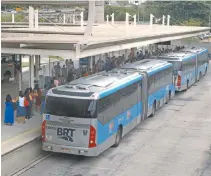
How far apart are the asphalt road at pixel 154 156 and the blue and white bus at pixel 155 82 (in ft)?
2.68

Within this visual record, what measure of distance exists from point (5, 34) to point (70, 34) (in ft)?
9.24

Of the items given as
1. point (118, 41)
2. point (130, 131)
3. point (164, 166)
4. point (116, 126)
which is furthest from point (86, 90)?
point (118, 41)

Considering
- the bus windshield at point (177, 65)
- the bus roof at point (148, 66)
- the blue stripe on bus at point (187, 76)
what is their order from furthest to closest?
the blue stripe on bus at point (187, 76) → the bus windshield at point (177, 65) → the bus roof at point (148, 66)

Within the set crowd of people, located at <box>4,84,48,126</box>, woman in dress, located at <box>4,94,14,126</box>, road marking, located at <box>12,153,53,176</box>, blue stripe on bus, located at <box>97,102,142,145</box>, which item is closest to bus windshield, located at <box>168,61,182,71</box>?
blue stripe on bus, located at <box>97,102,142,145</box>

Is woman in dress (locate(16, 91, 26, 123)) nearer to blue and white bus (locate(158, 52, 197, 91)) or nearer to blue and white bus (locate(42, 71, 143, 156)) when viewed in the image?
blue and white bus (locate(42, 71, 143, 156))

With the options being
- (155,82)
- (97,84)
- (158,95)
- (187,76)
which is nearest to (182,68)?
(187,76)

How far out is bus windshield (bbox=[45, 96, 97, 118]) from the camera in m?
12.8

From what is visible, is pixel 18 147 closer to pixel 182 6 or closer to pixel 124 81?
pixel 124 81

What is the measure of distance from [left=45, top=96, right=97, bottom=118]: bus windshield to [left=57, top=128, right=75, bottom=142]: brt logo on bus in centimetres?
43

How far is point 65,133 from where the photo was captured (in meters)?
12.9

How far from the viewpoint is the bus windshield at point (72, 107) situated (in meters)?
12.8

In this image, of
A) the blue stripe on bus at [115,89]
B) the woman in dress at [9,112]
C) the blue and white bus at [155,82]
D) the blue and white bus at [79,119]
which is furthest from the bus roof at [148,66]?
the woman in dress at [9,112]

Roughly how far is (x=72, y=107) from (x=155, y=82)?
313 inches

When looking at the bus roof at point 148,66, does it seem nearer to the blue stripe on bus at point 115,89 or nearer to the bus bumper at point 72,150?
the blue stripe on bus at point 115,89
